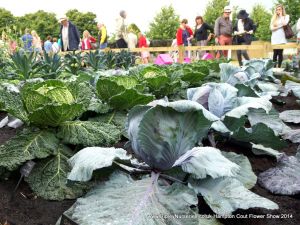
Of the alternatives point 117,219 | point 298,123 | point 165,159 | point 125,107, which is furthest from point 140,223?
point 298,123

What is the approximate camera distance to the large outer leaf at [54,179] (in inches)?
70.5

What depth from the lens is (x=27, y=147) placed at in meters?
1.93

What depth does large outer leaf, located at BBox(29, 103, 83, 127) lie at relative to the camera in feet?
6.32

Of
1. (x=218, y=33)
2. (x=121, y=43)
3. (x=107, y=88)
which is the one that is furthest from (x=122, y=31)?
(x=107, y=88)

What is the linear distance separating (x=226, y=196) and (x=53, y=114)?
0.98 metres

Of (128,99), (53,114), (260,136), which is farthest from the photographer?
(128,99)

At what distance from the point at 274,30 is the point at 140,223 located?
359 inches

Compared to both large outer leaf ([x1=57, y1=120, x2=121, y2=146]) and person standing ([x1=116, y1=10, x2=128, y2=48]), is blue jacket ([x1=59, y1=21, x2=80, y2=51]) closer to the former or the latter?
person standing ([x1=116, y1=10, x2=128, y2=48])

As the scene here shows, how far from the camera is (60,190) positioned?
180cm

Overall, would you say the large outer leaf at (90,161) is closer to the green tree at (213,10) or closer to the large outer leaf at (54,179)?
the large outer leaf at (54,179)

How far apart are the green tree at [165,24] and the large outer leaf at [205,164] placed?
3560cm

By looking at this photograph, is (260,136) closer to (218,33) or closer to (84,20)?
(218,33)

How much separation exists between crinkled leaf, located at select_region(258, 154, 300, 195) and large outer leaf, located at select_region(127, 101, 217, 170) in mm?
507

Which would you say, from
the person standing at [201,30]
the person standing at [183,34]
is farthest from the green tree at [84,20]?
the person standing at [201,30]
